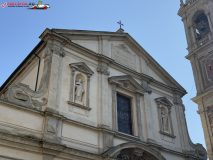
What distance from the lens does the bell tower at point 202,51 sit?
20.7m

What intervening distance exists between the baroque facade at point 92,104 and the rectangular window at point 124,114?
0.17ft

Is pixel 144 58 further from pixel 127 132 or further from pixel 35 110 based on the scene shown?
pixel 35 110

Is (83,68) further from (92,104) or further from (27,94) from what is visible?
(27,94)

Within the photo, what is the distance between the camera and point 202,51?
74.3 ft

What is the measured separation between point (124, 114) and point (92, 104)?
2.05m

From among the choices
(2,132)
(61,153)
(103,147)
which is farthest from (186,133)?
(2,132)

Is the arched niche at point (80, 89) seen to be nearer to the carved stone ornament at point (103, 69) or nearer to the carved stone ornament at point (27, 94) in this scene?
the carved stone ornament at point (103, 69)

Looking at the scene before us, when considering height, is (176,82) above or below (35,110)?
above

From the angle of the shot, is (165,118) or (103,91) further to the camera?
(165,118)

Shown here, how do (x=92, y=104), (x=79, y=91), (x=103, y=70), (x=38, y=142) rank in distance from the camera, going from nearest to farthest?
1. (x=38, y=142)
2. (x=79, y=91)
3. (x=92, y=104)
4. (x=103, y=70)

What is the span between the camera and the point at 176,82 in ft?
54.5

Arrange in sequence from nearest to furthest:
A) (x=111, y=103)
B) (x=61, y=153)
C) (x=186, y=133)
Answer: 1. (x=61, y=153)
2. (x=111, y=103)
3. (x=186, y=133)

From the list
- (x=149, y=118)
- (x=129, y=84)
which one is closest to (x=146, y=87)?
(x=129, y=84)

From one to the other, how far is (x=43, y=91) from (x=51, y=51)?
200 centimetres
